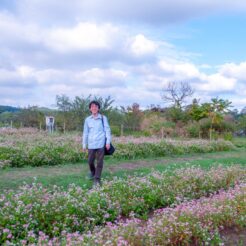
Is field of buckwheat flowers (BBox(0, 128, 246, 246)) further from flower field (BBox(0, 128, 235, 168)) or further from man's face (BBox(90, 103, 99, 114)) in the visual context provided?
flower field (BBox(0, 128, 235, 168))

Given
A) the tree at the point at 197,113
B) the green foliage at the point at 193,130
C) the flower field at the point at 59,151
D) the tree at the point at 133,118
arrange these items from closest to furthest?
the flower field at the point at 59,151
the green foliage at the point at 193,130
the tree at the point at 133,118
the tree at the point at 197,113

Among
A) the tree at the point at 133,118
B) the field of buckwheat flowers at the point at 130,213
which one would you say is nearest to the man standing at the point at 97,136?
the field of buckwheat flowers at the point at 130,213

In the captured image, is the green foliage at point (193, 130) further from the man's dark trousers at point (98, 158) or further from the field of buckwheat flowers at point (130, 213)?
the man's dark trousers at point (98, 158)

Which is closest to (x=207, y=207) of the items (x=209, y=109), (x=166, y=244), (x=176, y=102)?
(x=166, y=244)

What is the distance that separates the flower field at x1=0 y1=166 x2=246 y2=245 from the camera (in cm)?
354

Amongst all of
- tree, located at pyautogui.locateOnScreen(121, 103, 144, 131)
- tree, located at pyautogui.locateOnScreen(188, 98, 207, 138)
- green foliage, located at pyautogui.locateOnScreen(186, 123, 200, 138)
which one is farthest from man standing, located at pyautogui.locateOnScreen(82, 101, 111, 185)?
tree, located at pyautogui.locateOnScreen(188, 98, 207, 138)

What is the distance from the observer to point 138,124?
85.0ft

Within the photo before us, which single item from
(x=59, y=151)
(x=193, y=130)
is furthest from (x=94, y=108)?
(x=193, y=130)

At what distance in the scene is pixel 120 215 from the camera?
16.3 ft

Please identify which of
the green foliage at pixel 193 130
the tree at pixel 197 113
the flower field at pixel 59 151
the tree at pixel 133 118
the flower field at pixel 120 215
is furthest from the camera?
the tree at pixel 197 113

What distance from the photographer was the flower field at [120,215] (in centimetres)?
354

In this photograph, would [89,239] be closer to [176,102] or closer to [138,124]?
[138,124]

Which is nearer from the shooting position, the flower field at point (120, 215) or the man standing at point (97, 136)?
the flower field at point (120, 215)

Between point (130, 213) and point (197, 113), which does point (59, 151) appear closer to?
point (130, 213)
